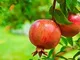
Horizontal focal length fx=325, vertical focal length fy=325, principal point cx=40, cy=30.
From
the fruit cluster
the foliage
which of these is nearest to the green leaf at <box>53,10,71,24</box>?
the fruit cluster

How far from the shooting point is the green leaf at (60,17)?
90 centimetres

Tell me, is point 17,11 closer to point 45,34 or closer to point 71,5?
point 71,5

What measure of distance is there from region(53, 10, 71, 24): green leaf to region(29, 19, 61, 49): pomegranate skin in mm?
33

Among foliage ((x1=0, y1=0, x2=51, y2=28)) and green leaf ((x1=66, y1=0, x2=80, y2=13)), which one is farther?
foliage ((x1=0, y1=0, x2=51, y2=28))

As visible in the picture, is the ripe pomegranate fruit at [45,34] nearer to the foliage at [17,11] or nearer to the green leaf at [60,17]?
the green leaf at [60,17]

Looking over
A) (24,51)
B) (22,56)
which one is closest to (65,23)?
(22,56)

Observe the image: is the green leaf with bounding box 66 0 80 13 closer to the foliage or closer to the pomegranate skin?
the pomegranate skin

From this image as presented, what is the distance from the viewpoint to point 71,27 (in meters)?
0.90

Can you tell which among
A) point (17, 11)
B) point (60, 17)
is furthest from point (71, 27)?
point (17, 11)

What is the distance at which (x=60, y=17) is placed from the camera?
0.92 m

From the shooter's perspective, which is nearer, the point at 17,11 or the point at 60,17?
the point at 60,17

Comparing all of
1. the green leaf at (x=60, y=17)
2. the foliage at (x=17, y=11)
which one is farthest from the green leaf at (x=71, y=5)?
the foliage at (x=17, y=11)

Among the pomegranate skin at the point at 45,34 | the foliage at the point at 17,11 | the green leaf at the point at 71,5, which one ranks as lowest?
the pomegranate skin at the point at 45,34

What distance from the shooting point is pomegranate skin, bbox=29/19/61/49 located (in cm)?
86
